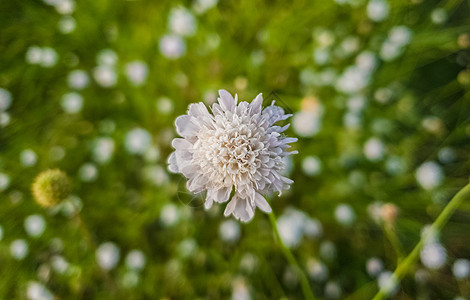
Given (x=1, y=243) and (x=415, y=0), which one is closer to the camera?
(x=1, y=243)

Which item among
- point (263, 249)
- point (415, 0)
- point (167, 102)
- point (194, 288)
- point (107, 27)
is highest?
point (415, 0)

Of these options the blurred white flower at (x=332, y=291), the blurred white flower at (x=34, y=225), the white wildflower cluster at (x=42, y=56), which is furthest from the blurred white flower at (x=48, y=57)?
the blurred white flower at (x=332, y=291)

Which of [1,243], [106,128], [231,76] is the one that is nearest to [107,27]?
[106,128]

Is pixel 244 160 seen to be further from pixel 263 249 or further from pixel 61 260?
pixel 61 260

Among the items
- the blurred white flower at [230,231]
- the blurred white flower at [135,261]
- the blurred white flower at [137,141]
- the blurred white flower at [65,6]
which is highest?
the blurred white flower at [65,6]

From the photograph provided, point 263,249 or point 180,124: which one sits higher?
point 180,124

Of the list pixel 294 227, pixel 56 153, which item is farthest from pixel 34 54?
pixel 294 227

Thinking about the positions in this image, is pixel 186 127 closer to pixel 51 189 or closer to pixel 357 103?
pixel 51 189

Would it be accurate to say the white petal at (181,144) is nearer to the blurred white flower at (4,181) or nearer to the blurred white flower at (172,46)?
the blurred white flower at (172,46)
